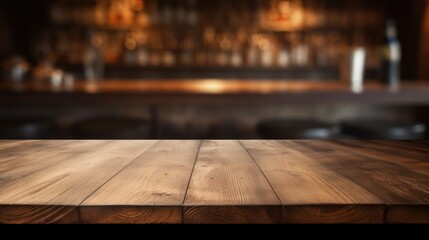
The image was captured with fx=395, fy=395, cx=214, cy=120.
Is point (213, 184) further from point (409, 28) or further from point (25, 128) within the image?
point (409, 28)

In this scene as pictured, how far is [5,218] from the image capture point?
604 mm

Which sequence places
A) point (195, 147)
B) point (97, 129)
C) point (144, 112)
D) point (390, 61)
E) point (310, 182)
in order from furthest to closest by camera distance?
point (144, 112)
point (390, 61)
point (97, 129)
point (195, 147)
point (310, 182)

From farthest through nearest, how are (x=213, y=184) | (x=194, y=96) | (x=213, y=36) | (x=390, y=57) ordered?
1. (x=213, y=36)
2. (x=390, y=57)
3. (x=194, y=96)
4. (x=213, y=184)

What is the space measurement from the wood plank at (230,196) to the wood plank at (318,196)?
0.9 inches

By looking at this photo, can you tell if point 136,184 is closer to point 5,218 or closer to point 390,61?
point 5,218

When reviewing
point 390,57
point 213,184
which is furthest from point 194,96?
point 213,184

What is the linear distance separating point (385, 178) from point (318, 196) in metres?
0.19

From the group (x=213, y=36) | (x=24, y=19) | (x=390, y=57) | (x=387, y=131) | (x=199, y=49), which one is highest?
(x=24, y=19)

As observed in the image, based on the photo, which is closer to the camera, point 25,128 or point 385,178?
point 385,178

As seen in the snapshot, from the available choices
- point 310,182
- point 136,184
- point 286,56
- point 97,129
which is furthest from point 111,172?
point 286,56

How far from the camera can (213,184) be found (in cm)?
70

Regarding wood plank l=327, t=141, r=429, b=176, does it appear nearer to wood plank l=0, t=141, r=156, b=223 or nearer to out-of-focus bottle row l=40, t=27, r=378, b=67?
wood plank l=0, t=141, r=156, b=223

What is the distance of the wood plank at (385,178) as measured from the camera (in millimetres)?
606
